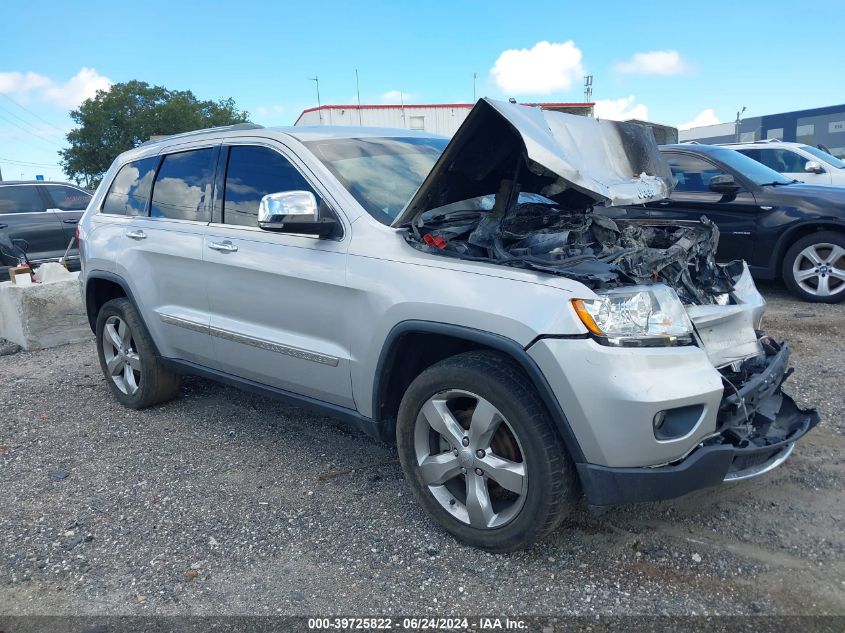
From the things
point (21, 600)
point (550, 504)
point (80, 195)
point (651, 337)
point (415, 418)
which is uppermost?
point (80, 195)

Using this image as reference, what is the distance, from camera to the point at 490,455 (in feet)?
9.55

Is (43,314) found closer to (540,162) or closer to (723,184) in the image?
(540,162)

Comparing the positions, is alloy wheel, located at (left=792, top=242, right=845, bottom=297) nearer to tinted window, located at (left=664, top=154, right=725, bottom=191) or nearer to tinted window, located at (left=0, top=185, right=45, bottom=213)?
tinted window, located at (left=664, top=154, right=725, bottom=191)

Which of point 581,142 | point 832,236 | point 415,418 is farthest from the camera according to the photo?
point 832,236

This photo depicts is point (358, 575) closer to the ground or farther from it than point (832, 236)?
closer to the ground

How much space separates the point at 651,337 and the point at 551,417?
0.49 metres

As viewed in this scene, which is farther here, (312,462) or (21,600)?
(312,462)

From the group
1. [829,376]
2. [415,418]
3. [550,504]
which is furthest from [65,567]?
[829,376]

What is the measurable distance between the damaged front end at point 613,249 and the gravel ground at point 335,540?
1.38 ft

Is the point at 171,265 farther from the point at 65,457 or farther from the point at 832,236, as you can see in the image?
the point at 832,236

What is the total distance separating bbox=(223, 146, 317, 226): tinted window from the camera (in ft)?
12.5

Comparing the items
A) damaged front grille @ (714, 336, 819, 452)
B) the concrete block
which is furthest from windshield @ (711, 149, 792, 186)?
the concrete block

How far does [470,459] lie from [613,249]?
47.0 inches

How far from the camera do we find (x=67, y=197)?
11.0m
